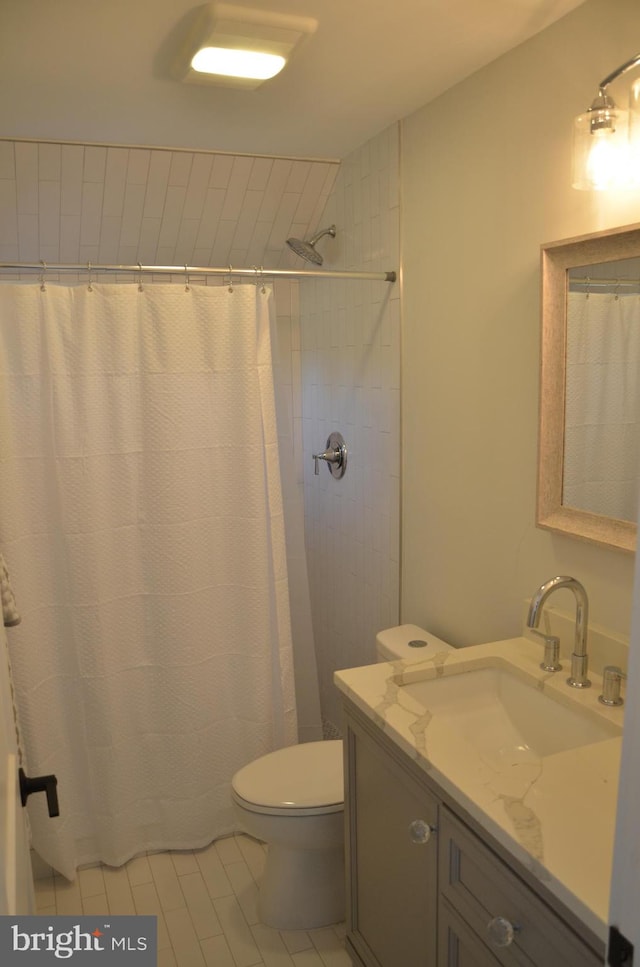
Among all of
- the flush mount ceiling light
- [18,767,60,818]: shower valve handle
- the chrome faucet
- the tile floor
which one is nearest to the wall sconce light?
the flush mount ceiling light

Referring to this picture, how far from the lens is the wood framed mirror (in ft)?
5.56

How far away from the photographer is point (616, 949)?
2.59ft

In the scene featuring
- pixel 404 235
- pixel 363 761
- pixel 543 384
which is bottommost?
pixel 363 761

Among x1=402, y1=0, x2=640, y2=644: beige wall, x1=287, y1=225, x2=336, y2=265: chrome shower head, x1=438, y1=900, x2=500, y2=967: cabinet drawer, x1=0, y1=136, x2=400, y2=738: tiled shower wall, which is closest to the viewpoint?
x1=438, y1=900, x2=500, y2=967: cabinet drawer

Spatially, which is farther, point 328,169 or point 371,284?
point 328,169

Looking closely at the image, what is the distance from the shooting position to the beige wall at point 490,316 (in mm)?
1792

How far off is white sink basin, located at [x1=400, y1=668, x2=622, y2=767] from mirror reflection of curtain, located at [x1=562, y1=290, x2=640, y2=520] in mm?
460

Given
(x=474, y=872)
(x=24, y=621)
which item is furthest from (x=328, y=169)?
(x=474, y=872)

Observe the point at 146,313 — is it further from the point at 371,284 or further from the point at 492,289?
the point at 492,289

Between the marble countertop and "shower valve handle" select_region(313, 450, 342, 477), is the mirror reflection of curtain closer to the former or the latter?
Answer: the marble countertop

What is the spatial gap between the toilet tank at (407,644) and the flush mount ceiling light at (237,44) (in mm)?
1609

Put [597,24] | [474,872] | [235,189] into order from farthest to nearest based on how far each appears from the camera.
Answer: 1. [235,189]
2. [597,24]
3. [474,872]

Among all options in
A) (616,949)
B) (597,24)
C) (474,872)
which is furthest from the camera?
(597,24)

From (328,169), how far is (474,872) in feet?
8.04
